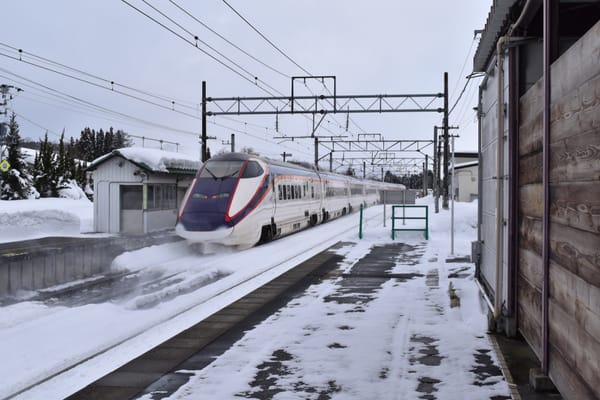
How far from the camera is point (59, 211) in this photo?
21.3m

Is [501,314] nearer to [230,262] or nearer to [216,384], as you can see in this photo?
[216,384]

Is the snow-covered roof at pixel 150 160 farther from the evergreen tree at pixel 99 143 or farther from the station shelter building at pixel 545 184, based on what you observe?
the evergreen tree at pixel 99 143

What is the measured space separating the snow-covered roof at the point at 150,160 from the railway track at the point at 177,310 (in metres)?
6.05

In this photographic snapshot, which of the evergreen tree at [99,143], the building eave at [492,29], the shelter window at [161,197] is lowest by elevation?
the shelter window at [161,197]

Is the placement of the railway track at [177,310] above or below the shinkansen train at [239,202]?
below

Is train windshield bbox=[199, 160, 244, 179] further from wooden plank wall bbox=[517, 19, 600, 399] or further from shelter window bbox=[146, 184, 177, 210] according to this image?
wooden plank wall bbox=[517, 19, 600, 399]

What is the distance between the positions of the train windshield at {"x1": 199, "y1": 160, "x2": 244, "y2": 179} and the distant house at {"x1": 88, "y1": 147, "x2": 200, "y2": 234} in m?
3.81

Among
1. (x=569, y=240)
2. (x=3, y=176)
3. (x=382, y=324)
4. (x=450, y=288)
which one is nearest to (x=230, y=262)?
(x=450, y=288)

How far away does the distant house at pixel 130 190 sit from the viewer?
20.3m

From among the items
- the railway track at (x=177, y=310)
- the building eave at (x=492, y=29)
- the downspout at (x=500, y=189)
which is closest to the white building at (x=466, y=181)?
the railway track at (x=177, y=310)

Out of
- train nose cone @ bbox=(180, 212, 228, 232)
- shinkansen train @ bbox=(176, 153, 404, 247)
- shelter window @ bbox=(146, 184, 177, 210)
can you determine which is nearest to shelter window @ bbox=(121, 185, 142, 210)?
shelter window @ bbox=(146, 184, 177, 210)

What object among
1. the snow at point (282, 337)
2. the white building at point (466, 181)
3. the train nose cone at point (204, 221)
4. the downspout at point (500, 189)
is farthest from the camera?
the white building at point (466, 181)

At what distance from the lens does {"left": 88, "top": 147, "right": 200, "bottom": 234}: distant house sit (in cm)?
2028

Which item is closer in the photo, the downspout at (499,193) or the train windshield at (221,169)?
the downspout at (499,193)
